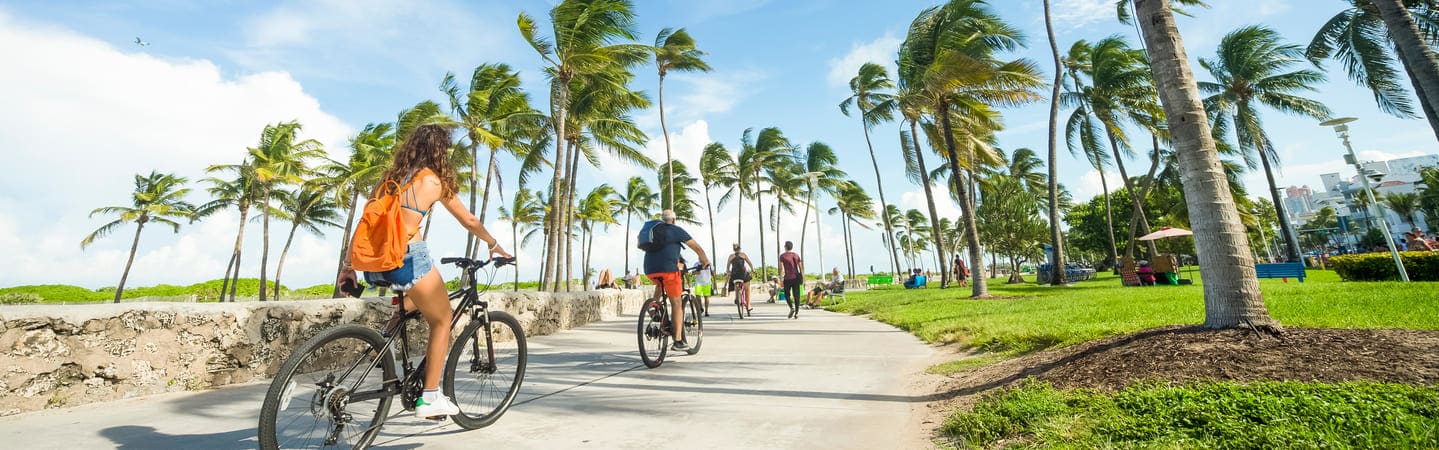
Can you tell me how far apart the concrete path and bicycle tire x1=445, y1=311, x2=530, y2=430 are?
10 centimetres

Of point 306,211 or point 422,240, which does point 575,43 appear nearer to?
point 422,240

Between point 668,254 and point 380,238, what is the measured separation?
2.89 meters

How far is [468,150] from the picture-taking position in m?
22.1

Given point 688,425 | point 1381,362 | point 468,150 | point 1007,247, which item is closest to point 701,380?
point 688,425

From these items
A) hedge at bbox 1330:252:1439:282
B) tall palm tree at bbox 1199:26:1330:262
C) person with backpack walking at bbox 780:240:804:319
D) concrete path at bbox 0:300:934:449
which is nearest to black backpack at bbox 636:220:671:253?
concrete path at bbox 0:300:934:449

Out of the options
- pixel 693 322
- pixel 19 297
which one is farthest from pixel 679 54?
pixel 19 297

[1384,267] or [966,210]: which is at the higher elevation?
[966,210]

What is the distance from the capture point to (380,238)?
95.5 inches

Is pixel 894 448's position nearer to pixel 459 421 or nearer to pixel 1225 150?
pixel 459 421

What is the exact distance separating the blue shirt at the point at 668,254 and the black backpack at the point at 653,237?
0.01 metres

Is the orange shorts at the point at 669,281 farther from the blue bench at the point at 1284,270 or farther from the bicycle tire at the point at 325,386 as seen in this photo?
→ the blue bench at the point at 1284,270

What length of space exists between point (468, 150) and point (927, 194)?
57.9 ft

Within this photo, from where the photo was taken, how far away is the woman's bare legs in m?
2.56

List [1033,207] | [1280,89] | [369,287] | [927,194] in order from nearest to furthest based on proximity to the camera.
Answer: [369,287], [927,194], [1280,89], [1033,207]
